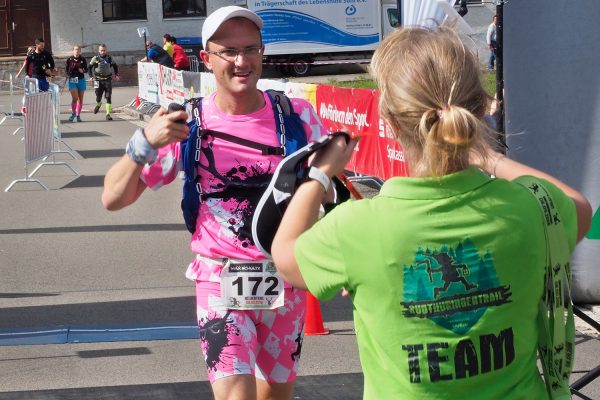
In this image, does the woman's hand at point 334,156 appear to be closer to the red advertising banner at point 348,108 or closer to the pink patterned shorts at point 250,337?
the pink patterned shorts at point 250,337

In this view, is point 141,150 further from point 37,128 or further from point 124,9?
point 124,9

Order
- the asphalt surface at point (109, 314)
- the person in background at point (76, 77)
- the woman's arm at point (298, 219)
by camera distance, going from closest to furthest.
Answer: the woman's arm at point (298, 219) < the asphalt surface at point (109, 314) < the person in background at point (76, 77)

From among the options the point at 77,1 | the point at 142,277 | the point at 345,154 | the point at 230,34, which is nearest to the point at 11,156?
the point at 142,277

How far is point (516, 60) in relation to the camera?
759 cm

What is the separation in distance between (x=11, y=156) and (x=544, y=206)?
673 inches

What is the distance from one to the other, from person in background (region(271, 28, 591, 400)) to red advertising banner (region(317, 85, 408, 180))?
9170 mm

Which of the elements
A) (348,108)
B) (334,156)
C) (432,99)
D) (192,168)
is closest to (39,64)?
(348,108)

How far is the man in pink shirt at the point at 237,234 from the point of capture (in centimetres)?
378

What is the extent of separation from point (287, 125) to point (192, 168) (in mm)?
400

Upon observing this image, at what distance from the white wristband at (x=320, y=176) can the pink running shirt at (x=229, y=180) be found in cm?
153

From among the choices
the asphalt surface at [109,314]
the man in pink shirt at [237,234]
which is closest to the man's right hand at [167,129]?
the man in pink shirt at [237,234]

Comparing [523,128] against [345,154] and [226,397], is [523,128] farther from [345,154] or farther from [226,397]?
[345,154]

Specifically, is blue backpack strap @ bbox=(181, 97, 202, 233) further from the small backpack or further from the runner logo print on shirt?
the runner logo print on shirt

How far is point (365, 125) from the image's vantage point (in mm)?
12648
